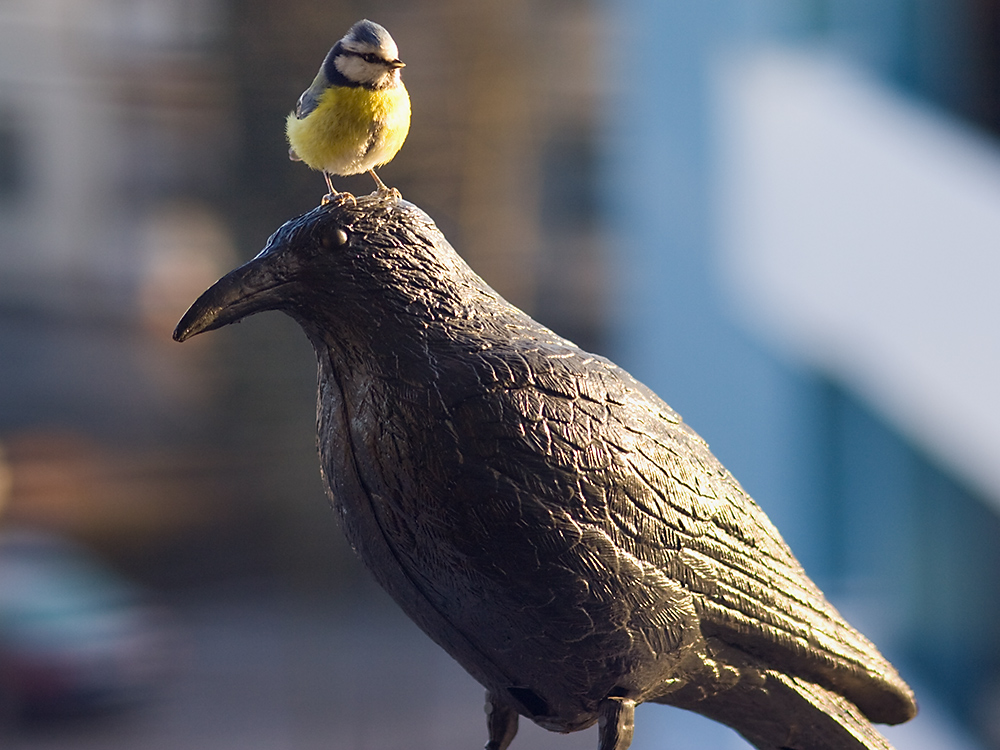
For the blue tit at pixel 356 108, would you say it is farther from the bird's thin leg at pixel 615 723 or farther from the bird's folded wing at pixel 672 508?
the bird's thin leg at pixel 615 723

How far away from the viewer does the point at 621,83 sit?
21.4 ft

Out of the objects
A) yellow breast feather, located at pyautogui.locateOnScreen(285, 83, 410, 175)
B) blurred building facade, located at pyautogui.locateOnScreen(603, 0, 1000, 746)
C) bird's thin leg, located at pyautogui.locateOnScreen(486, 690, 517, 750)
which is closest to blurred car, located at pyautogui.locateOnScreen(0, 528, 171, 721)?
blurred building facade, located at pyautogui.locateOnScreen(603, 0, 1000, 746)


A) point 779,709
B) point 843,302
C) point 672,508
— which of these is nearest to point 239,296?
point 672,508

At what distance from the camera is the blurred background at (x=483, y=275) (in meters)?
3.71

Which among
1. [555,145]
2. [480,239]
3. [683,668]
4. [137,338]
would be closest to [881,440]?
[480,239]

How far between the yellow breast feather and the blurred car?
4899 millimetres

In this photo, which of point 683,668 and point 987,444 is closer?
point 683,668

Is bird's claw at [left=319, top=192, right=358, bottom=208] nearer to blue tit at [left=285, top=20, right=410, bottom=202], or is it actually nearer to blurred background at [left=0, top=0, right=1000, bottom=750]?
blue tit at [left=285, top=20, right=410, bottom=202]

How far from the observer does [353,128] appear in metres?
0.98

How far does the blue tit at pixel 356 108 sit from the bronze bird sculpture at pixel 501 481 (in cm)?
6

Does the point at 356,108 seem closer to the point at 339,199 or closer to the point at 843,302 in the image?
the point at 339,199

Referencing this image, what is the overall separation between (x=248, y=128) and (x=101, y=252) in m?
3.77

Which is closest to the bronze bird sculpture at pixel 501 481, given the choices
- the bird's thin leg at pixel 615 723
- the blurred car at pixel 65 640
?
the bird's thin leg at pixel 615 723

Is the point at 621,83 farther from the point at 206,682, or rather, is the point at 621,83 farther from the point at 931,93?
the point at 206,682
